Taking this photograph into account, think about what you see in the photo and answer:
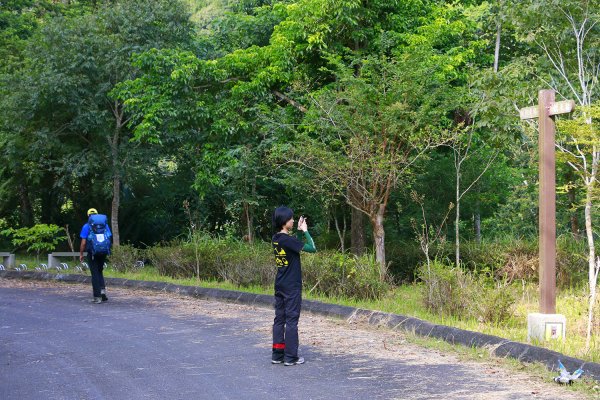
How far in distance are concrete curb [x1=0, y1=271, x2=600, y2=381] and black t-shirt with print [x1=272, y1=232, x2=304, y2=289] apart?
2.34 metres

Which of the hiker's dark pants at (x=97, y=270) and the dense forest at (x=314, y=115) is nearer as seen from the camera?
the hiker's dark pants at (x=97, y=270)

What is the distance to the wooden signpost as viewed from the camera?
9492mm

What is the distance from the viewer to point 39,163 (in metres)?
27.3

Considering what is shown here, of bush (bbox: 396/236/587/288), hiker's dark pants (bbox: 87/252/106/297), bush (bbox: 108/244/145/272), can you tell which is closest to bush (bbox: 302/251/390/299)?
bush (bbox: 396/236/587/288)

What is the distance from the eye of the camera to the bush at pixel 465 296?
11062mm

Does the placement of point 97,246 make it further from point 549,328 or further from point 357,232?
point 549,328

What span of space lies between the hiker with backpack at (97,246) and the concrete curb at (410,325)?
176cm

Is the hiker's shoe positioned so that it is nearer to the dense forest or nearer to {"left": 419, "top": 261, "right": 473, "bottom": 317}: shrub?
{"left": 419, "top": 261, "right": 473, "bottom": 317}: shrub

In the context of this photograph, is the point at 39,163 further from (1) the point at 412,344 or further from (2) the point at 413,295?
(1) the point at 412,344

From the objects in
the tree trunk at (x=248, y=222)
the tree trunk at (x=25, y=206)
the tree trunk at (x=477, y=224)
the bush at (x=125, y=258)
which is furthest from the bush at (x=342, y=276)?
the tree trunk at (x=25, y=206)

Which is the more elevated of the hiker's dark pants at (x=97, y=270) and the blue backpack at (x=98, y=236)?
the blue backpack at (x=98, y=236)

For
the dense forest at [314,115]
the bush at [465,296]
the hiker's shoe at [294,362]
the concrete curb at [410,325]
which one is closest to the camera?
the concrete curb at [410,325]

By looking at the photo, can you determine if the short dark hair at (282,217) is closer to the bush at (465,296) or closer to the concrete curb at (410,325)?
the concrete curb at (410,325)

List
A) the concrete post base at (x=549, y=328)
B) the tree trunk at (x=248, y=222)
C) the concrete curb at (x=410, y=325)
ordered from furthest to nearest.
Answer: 1. the tree trunk at (x=248, y=222)
2. the concrete post base at (x=549, y=328)
3. the concrete curb at (x=410, y=325)
